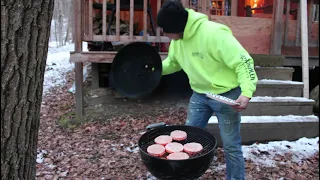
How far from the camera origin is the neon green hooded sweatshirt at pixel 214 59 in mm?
2682

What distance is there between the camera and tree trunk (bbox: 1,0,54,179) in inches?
67.7

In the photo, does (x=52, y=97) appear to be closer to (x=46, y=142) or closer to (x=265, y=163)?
(x=46, y=142)

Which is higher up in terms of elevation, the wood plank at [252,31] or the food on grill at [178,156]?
the wood plank at [252,31]

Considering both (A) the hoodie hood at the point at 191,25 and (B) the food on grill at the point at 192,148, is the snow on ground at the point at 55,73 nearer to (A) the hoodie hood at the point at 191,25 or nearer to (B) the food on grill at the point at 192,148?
(A) the hoodie hood at the point at 191,25

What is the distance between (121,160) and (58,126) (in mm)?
1937

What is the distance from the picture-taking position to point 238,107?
8.72 feet

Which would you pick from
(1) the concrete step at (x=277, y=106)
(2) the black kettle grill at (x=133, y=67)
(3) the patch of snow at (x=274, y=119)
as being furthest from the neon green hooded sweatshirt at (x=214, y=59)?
(1) the concrete step at (x=277, y=106)

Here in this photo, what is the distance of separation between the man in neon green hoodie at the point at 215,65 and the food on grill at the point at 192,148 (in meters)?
0.35

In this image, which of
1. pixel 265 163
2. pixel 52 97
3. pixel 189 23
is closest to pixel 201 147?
pixel 189 23

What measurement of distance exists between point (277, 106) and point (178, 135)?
2.68 m

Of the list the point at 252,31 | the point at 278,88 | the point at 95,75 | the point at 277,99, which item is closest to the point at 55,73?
the point at 95,75

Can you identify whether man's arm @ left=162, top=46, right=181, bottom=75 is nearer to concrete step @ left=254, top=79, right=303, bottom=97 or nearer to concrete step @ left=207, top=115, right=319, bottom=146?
concrete step @ left=207, top=115, right=319, bottom=146

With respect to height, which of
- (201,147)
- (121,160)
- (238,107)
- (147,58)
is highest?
(147,58)

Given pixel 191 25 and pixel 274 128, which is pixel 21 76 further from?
pixel 274 128
